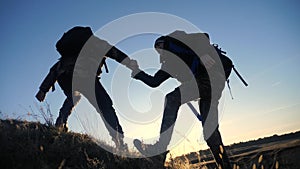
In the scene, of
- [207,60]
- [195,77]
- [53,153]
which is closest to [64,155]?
[53,153]

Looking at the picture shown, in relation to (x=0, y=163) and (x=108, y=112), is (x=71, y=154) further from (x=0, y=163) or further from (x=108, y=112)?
(x=108, y=112)

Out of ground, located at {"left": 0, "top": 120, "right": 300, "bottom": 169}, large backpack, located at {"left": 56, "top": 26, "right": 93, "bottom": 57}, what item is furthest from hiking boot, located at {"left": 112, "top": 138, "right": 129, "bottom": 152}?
large backpack, located at {"left": 56, "top": 26, "right": 93, "bottom": 57}

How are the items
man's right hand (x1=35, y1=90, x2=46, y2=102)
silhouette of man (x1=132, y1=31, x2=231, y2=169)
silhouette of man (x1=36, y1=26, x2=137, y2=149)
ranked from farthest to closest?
man's right hand (x1=35, y1=90, x2=46, y2=102)
silhouette of man (x1=36, y1=26, x2=137, y2=149)
silhouette of man (x1=132, y1=31, x2=231, y2=169)

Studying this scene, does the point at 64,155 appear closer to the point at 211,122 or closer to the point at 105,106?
the point at 105,106

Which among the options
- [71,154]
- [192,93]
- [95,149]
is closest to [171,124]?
[192,93]

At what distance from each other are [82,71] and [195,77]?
2.45 meters

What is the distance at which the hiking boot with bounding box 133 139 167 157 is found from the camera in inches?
174

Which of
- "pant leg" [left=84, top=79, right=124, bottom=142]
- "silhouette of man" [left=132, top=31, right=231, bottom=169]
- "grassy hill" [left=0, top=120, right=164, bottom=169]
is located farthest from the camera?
"pant leg" [left=84, top=79, right=124, bottom=142]

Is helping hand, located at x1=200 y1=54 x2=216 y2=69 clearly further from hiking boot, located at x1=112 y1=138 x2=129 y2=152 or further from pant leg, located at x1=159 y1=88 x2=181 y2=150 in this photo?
hiking boot, located at x1=112 y1=138 x2=129 y2=152

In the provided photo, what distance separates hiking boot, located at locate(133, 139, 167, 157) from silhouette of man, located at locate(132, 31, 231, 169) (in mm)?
90

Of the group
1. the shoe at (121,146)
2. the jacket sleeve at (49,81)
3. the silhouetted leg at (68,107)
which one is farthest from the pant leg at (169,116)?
the jacket sleeve at (49,81)

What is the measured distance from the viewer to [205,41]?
5.08 metres

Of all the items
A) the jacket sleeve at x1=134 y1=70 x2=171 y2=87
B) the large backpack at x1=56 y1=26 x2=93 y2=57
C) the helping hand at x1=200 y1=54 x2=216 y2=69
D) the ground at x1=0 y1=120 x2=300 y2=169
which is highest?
the large backpack at x1=56 y1=26 x2=93 y2=57

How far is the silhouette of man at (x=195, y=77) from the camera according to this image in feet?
15.7
